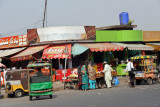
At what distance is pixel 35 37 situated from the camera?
26391 millimetres

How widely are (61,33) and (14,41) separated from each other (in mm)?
5650

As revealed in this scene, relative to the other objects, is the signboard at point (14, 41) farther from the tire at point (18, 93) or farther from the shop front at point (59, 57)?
the tire at point (18, 93)

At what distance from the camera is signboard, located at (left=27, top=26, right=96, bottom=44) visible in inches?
1013

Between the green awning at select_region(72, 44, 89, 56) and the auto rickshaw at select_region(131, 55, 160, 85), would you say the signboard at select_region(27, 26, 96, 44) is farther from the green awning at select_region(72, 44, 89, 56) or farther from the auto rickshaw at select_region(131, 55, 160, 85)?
the auto rickshaw at select_region(131, 55, 160, 85)

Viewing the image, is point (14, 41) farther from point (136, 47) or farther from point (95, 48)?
point (136, 47)

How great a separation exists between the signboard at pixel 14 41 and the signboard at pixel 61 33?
1.07m

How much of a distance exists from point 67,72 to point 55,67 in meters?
2.11

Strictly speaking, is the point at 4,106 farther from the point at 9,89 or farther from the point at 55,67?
the point at 55,67

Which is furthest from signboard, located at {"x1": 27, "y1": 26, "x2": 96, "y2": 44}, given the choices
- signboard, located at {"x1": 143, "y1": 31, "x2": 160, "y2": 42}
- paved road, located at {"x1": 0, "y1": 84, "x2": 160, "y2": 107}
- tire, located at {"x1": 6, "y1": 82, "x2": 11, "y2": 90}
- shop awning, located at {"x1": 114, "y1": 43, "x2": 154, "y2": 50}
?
paved road, located at {"x1": 0, "y1": 84, "x2": 160, "y2": 107}

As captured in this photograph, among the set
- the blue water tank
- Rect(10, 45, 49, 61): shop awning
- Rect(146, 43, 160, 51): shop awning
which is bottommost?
Rect(10, 45, 49, 61): shop awning

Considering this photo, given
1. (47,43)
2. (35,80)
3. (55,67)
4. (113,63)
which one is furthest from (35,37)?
(35,80)

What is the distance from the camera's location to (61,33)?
25719 mm

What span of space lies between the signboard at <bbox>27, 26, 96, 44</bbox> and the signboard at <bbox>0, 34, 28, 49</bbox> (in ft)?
3.52

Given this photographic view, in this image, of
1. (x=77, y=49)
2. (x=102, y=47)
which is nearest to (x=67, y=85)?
(x=77, y=49)
